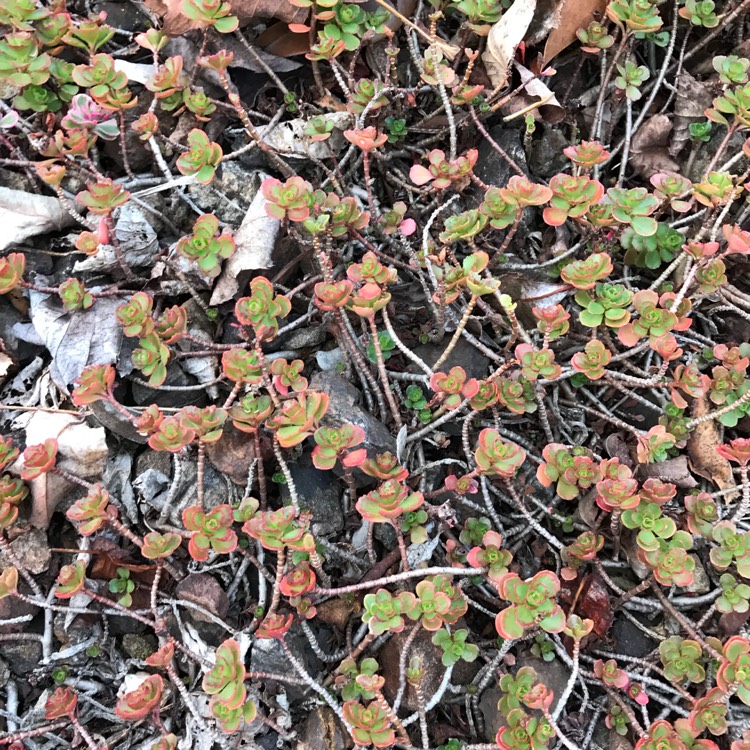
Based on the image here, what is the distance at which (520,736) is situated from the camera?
2.05 metres

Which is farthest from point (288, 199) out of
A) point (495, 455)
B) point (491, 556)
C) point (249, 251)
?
point (491, 556)

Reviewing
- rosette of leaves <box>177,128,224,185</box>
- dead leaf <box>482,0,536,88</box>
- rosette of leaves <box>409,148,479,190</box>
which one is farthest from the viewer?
dead leaf <box>482,0,536,88</box>

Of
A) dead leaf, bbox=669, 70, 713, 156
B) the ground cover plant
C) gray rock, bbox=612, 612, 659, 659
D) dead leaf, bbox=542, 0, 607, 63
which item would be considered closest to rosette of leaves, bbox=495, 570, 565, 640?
the ground cover plant

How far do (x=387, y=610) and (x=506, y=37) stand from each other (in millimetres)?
2328

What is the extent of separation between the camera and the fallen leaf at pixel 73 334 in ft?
8.27

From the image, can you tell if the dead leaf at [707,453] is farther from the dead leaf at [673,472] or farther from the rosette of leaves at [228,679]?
the rosette of leaves at [228,679]

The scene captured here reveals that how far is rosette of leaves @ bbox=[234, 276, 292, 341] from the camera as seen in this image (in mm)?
2373

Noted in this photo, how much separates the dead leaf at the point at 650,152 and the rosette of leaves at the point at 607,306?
88 centimetres

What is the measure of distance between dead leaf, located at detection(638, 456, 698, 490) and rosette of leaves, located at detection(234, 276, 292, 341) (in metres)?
1.45

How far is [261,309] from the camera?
2389mm

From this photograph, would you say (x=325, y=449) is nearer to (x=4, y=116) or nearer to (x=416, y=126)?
(x=416, y=126)

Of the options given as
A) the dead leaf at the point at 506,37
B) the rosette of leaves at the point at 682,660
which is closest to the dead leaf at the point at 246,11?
the dead leaf at the point at 506,37

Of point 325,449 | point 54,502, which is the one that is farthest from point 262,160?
point 54,502

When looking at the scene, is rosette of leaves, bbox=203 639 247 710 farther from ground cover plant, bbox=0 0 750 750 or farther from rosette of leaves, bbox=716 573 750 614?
rosette of leaves, bbox=716 573 750 614
